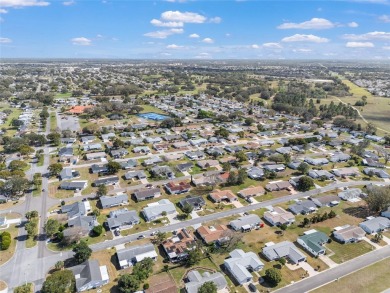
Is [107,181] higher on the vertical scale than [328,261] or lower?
higher

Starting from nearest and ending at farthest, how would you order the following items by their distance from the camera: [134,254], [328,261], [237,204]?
[134,254] < [328,261] < [237,204]

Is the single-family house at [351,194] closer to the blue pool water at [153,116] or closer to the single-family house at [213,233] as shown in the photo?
the single-family house at [213,233]

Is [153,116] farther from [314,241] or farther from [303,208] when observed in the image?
[314,241]

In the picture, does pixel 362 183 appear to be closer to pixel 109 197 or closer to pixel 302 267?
pixel 302 267

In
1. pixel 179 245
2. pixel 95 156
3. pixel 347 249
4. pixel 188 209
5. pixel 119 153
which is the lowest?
pixel 347 249

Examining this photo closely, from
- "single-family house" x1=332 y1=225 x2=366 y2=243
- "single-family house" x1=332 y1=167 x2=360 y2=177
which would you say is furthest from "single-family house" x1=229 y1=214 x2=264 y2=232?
"single-family house" x1=332 y1=167 x2=360 y2=177

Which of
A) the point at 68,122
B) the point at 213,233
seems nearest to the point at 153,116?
the point at 68,122

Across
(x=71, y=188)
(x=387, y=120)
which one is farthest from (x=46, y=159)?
(x=387, y=120)
